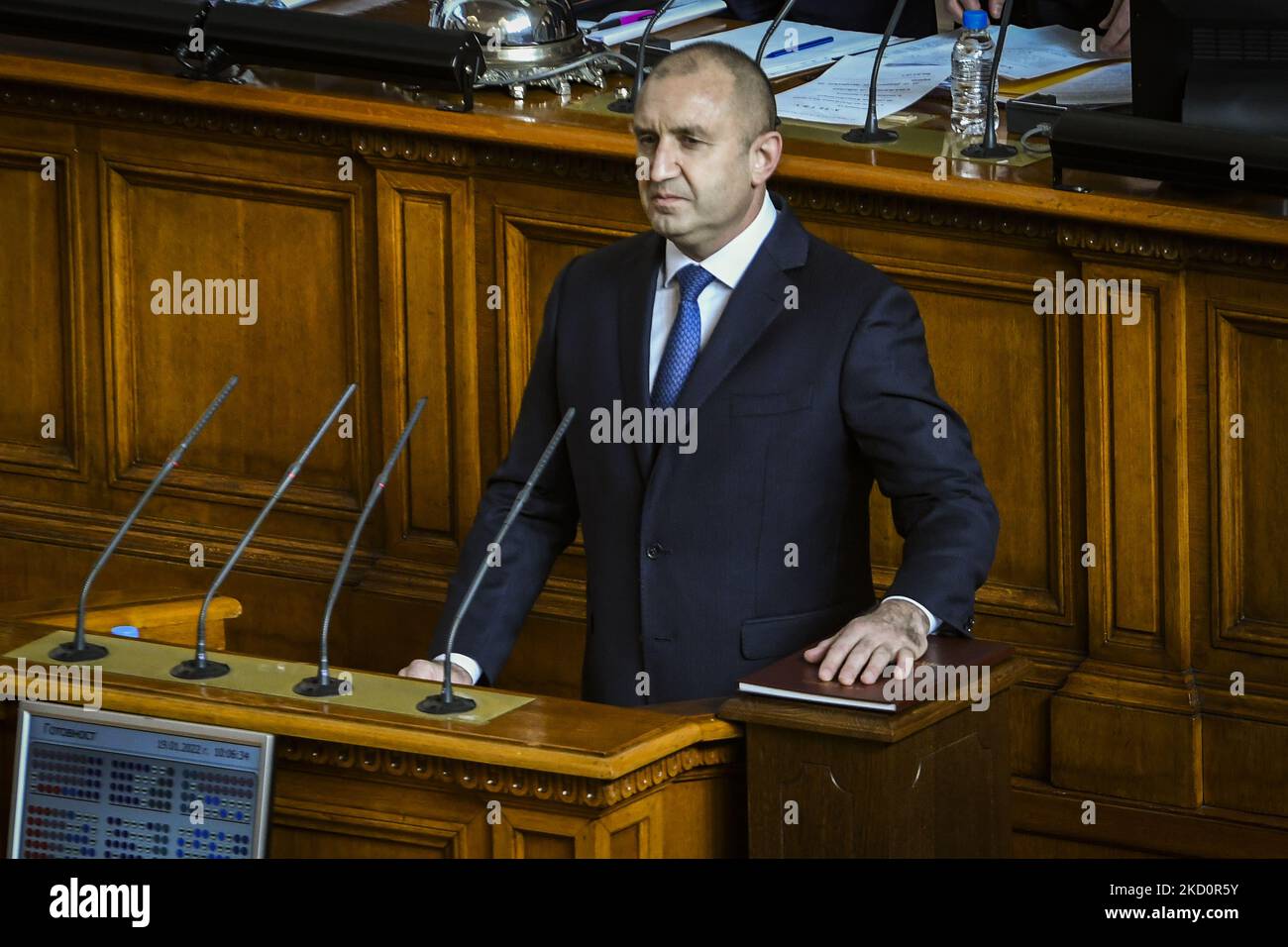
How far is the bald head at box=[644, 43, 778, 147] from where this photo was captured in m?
2.87

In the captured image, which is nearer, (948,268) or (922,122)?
(948,268)

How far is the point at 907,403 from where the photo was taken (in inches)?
114

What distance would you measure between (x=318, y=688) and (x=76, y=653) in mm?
353

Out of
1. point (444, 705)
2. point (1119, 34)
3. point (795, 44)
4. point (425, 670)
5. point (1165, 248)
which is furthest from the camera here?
point (795, 44)

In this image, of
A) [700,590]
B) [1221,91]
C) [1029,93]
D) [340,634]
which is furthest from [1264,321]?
[340,634]

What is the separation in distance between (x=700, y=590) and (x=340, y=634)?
150 centimetres

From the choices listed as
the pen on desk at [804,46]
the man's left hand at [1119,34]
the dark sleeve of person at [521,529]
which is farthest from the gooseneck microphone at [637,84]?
the dark sleeve of person at [521,529]

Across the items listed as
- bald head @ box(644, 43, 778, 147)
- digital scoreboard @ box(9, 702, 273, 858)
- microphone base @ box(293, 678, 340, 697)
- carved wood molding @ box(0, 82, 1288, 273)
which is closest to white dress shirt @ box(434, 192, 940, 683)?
bald head @ box(644, 43, 778, 147)

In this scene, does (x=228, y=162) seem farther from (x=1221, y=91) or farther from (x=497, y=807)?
(x=497, y=807)

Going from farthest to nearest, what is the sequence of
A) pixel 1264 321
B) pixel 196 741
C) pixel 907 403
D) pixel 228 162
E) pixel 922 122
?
1. pixel 228 162
2. pixel 922 122
3. pixel 1264 321
4. pixel 907 403
5. pixel 196 741

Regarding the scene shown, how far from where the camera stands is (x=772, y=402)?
2.95 metres

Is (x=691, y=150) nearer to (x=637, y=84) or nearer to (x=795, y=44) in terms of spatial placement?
(x=637, y=84)

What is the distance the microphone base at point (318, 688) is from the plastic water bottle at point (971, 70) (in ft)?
5.85

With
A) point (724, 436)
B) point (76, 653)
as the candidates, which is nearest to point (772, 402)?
point (724, 436)
